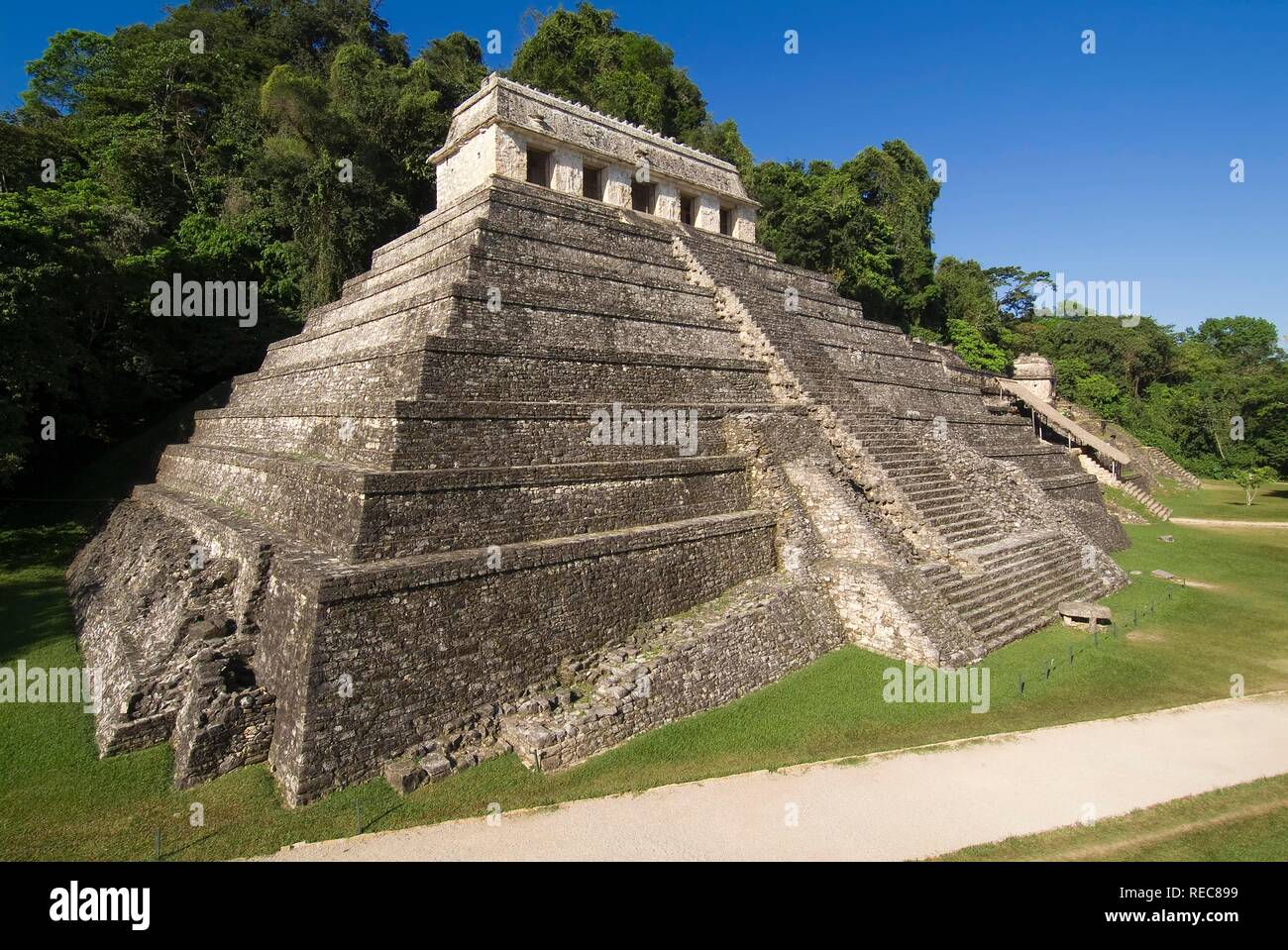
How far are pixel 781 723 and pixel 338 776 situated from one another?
550cm

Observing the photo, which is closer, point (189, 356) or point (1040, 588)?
point (1040, 588)

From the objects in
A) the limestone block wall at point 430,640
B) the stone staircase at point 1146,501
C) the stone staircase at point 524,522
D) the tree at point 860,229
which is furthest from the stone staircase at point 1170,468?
the limestone block wall at point 430,640

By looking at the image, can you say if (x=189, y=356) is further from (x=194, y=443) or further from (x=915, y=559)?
(x=915, y=559)

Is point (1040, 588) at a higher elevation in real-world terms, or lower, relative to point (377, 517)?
lower

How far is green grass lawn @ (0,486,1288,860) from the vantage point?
22.0 feet

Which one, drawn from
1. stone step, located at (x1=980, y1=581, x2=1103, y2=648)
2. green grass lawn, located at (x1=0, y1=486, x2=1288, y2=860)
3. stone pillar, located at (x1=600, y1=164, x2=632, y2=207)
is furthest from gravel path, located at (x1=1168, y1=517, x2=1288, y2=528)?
stone pillar, located at (x1=600, y1=164, x2=632, y2=207)

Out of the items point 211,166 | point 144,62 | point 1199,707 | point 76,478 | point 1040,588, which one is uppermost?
point 144,62

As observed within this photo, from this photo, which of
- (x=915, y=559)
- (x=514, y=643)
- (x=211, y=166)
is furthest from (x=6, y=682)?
(x=211, y=166)

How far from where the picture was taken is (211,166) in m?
27.6

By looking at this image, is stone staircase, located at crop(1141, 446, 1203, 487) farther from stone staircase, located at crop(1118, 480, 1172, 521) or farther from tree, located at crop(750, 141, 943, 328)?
tree, located at crop(750, 141, 943, 328)

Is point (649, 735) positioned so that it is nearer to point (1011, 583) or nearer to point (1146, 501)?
point (1011, 583)

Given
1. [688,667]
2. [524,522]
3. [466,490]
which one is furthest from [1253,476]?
[466,490]

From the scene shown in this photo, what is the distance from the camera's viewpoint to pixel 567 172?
17422 mm

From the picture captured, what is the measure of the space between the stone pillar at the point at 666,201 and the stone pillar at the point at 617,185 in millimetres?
1283
